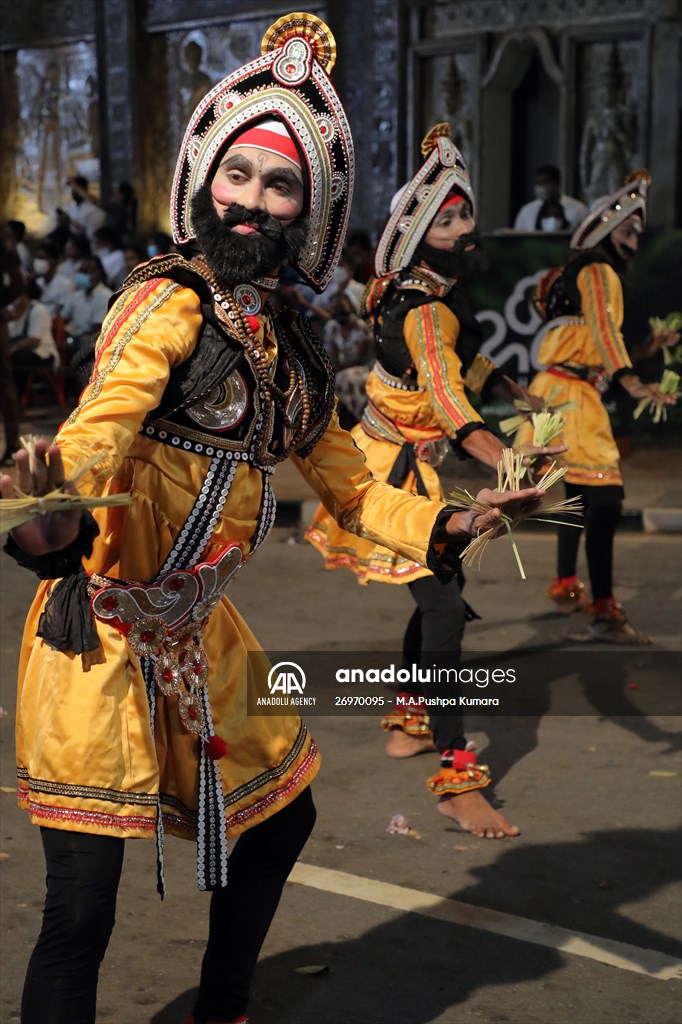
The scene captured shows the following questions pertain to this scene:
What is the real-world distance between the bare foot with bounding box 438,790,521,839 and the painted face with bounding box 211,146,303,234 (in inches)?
98.7

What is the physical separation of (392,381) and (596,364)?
228 cm

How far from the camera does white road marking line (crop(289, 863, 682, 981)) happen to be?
398 centimetres

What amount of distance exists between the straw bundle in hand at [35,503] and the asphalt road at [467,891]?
1734mm

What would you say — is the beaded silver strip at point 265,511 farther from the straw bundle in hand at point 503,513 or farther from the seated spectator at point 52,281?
the seated spectator at point 52,281

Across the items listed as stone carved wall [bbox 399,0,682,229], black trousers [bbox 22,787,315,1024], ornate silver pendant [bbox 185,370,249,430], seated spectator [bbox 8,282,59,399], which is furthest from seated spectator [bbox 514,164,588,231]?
black trousers [bbox 22,787,315,1024]

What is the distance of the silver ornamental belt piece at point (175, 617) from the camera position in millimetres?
3018

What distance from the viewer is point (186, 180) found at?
3.32 m

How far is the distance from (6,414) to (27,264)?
772 centimetres

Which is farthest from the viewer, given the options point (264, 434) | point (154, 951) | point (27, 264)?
point (27, 264)

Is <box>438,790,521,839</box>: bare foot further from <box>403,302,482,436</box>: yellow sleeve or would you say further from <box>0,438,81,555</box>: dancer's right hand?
<box>0,438,81,555</box>: dancer's right hand

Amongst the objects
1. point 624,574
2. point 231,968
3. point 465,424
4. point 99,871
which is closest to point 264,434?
point 99,871

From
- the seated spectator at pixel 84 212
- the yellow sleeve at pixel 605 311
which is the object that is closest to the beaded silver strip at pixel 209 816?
the yellow sleeve at pixel 605 311

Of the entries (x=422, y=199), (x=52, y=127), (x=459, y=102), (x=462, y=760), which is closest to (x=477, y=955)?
(x=462, y=760)

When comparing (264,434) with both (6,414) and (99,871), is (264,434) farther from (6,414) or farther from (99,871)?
(6,414)
